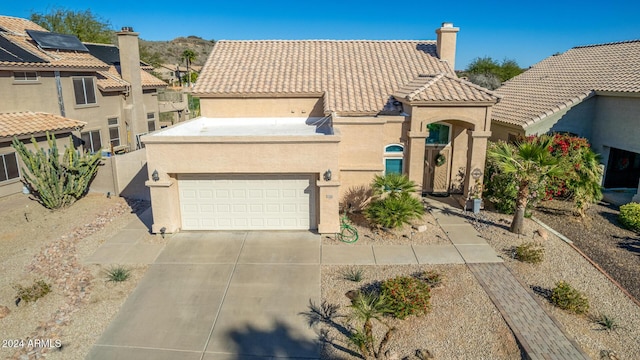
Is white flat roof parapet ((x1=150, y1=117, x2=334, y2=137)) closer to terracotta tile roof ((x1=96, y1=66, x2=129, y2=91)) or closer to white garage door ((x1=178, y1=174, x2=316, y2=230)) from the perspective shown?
white garage door ((x1=178, y1=174, x2=316, y2=230))

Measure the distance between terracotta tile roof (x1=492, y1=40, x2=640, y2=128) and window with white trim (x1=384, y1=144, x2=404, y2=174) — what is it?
6465mm

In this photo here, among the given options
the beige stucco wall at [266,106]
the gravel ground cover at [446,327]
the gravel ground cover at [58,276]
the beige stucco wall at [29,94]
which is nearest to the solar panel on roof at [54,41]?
the beige stucco wall at [29,94]

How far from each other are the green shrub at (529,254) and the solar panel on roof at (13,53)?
2257 cm

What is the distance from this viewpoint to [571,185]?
16.0 meters

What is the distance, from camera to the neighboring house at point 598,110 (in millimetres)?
17703

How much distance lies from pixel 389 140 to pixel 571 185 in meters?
7.20

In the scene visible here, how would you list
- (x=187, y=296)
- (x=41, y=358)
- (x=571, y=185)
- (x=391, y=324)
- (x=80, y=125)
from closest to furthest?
(x=41, y=358) → (x=391, y=324) → (x=187, y=296) → (x=571, y=185) → (x=80, y=125)

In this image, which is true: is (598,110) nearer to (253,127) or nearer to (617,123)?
(617,123)

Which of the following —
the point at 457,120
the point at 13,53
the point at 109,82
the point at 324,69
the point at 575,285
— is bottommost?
the point at 575,285

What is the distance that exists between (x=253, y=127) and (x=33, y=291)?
9.57 meters

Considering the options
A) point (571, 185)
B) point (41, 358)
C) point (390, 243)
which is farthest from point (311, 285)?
point (571, 185)

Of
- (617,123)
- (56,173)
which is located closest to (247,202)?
(56,173)

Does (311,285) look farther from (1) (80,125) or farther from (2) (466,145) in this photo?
(1) (80,125)

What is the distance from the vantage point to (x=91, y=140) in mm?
24750
